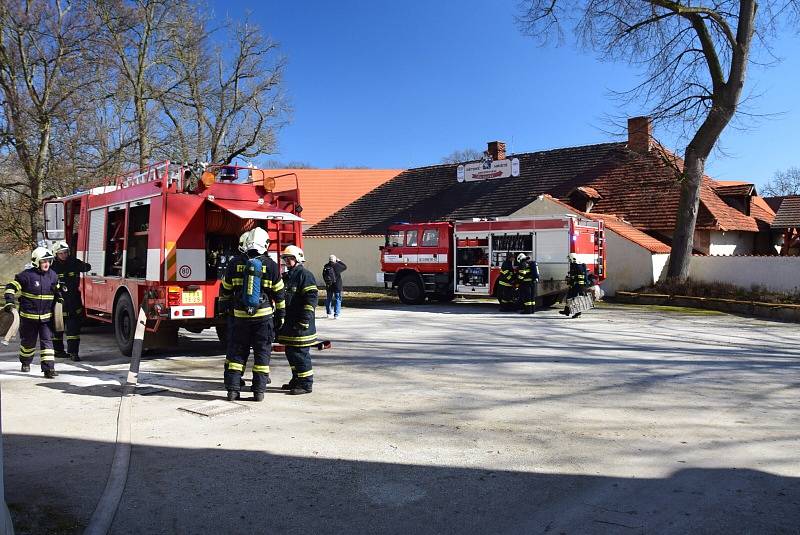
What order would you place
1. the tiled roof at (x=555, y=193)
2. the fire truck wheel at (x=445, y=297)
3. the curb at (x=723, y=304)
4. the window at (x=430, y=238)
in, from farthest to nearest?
the tiled roof at (x=555, y=193)
the fire truck wheel at (x=445, y=297)
the window at (x=430, y=238)
the curb at (x=723, y=304)

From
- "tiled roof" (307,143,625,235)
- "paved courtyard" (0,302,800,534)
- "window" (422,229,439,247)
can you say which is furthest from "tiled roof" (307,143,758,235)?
"paved courtyard" (0,302,800,534)

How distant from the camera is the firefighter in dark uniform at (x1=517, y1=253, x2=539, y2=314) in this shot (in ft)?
53.3

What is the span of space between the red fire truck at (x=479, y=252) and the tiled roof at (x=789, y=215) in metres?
12.3

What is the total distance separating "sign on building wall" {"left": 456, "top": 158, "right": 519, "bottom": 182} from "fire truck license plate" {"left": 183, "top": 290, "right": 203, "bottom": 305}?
21107 mm

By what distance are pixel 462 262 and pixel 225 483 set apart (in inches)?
585

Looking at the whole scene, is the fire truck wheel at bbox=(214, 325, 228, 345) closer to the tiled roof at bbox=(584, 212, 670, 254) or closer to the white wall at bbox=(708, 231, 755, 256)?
the tiled roof at bbox=(584, 212, 670, 254)

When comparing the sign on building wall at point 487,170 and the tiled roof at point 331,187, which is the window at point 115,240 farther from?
the tiled roof at point 331,187

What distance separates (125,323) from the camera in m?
9.60

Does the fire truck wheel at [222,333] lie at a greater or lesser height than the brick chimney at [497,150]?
lesser

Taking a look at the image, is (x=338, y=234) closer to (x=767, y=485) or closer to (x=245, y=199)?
(x=245, y=199)

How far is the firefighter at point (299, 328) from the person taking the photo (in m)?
6.97

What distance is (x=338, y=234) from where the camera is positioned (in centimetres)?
3089

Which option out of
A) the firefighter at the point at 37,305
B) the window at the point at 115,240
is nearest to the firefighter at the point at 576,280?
the window at the point at 115,240

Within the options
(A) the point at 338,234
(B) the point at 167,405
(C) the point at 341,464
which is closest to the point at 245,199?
(B) the point at 167,405
